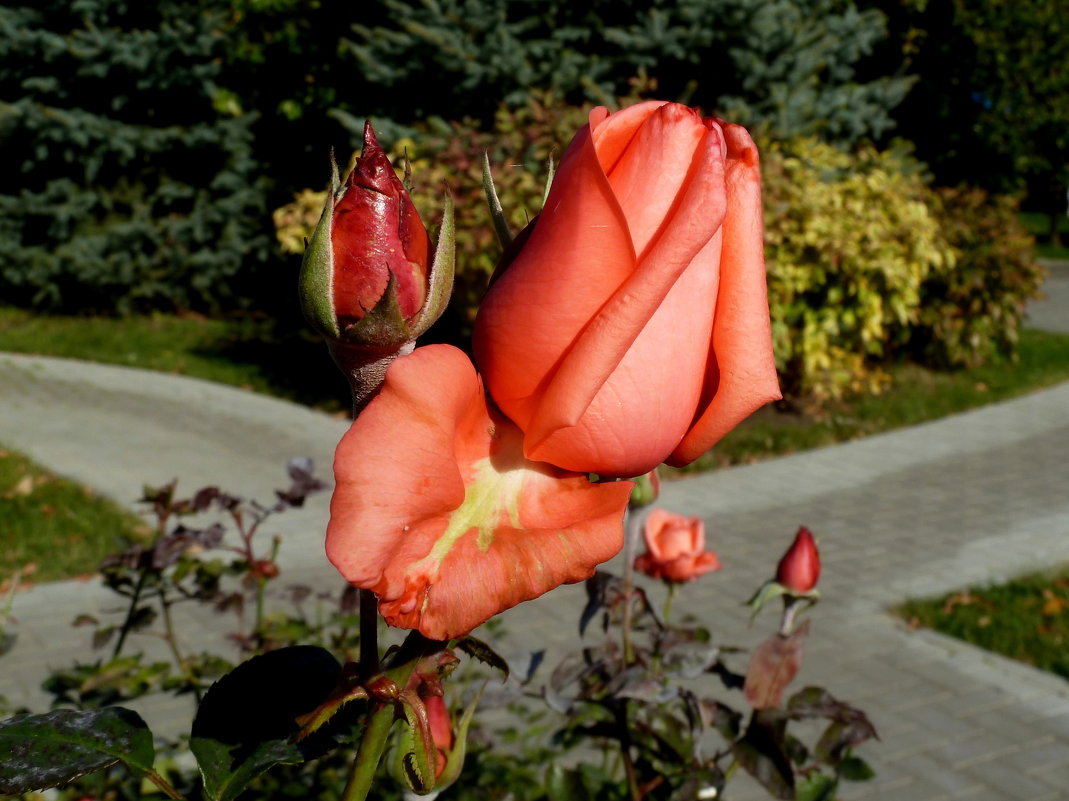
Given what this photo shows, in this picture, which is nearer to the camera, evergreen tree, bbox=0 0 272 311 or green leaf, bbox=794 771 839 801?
green leaf, bbox=794 771 839 801

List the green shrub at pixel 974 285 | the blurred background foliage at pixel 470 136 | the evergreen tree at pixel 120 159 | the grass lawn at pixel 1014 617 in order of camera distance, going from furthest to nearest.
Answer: the evergreen tree at pixel 120 159 → the green shrub at pixel 974 285 → the blurred background foliage at pixel 470 136 → the grass lawn at pixel 1014 617

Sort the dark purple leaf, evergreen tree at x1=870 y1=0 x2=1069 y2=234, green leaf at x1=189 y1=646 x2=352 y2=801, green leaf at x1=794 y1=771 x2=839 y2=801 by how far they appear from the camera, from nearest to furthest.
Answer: green leaf at x1=189 y1=646 x2=352 y2=801, the dark purple leaf, green leaf at x1=794 y1=771 x2=839 y2=801, evergreen tree at x1=870 y1=0 x2=1069 y2=234

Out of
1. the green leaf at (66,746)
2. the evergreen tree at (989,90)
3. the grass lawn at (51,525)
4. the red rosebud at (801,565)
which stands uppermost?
the green leaf at (66,746)

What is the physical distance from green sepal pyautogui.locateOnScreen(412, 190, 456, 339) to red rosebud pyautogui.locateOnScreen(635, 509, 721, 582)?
5.21 feet

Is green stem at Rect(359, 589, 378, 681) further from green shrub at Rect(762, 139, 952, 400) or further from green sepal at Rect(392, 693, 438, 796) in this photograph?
green shrub at Rect(762, 139, 952, 400)

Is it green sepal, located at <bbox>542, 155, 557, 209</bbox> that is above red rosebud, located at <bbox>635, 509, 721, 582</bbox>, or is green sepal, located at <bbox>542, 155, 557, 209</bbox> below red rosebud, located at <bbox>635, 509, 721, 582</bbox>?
above

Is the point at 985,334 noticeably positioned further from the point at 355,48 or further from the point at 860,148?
the point at 355,48

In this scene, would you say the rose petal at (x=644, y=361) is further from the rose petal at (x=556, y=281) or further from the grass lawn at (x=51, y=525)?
the grass lawn at (x=51, y=525)

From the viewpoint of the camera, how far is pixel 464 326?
8031mm

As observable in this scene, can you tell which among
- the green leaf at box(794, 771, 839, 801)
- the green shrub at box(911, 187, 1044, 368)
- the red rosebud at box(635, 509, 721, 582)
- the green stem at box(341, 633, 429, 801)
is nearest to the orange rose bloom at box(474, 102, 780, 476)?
the green stem at box(341, 633, 429, 801)

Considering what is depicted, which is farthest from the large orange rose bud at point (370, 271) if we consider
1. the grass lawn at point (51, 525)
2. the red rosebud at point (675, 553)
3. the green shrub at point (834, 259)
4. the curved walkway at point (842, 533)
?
the green shrub at point (834, 259)

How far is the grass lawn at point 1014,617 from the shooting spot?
4.35 metres

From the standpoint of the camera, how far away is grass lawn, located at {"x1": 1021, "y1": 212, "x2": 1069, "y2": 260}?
20953mm

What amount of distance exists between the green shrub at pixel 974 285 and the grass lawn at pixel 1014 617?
Result: 4.71m
